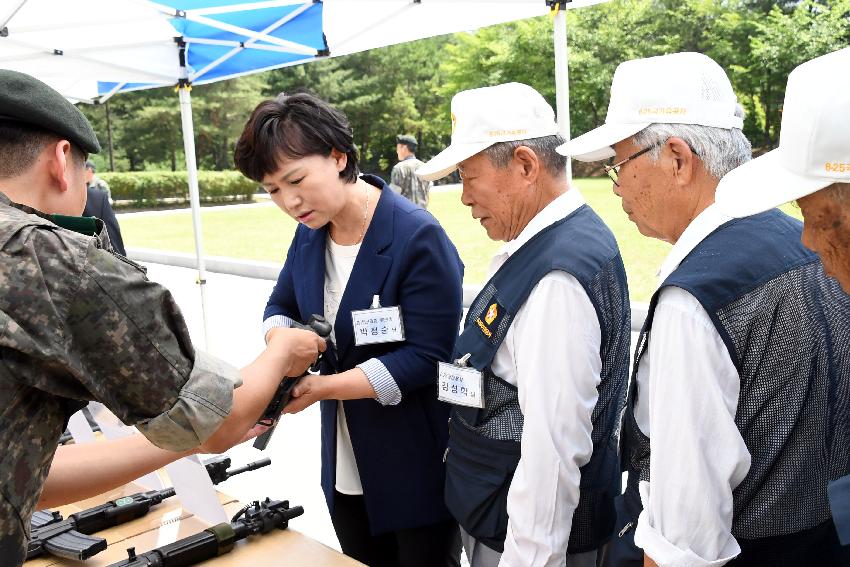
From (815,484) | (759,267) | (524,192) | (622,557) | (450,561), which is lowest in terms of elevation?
(450,561)

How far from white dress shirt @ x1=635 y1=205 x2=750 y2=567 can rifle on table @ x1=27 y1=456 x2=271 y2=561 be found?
1.28 metres

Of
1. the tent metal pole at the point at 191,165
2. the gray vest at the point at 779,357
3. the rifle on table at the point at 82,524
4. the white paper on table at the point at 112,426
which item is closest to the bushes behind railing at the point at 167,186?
the tent metal pole at the point at 191,165

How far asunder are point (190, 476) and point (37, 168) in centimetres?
86

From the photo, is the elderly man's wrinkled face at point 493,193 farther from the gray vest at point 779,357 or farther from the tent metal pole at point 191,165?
the tent metal pole at point 191,165

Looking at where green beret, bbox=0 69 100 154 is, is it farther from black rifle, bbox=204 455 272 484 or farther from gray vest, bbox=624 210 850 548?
black rifle, bbox=204 455 272 484

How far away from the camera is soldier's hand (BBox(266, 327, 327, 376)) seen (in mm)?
1546

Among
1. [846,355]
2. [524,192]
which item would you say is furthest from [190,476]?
[846,355]

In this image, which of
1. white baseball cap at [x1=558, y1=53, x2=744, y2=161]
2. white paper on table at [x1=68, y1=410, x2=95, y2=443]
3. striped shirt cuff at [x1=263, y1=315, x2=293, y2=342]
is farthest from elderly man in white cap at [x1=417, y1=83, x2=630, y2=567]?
white paper on table at [x1=68, y1=410, x2=95, y2=443]

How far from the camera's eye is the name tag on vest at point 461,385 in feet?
4.86

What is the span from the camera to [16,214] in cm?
99

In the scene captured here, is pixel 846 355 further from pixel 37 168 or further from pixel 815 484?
pixel 37 168

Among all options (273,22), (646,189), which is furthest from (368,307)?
(273,22)

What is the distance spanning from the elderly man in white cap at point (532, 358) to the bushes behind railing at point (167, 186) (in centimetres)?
2583

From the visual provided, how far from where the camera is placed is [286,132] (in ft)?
6.02
